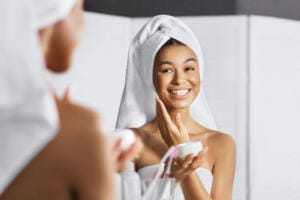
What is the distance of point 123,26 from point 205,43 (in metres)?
0.34

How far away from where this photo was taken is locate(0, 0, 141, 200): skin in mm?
705

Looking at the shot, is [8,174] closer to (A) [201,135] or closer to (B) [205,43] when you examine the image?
(A) [201,135]

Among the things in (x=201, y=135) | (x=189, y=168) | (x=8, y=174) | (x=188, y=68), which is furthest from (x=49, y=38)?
(x=201, y=135)

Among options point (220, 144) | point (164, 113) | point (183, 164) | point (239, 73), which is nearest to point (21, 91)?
point (183, 164)

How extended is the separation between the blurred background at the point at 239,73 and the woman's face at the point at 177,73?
30.7 inches

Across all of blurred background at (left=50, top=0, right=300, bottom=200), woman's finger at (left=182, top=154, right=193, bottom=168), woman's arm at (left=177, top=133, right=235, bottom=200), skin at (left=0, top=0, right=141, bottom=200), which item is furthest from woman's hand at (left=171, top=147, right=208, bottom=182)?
blurred background at (left=50, top=0, right=300, bottom=200)

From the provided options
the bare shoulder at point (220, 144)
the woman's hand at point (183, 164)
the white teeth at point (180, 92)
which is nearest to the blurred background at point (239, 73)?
the bare shoulder at point (220, 144)

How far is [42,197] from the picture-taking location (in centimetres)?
72

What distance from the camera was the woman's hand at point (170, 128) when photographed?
2154 millimetres

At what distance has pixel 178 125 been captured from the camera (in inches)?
87.5

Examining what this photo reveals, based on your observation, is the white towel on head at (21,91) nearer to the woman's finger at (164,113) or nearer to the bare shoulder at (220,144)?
the woman's finger at (164,113)

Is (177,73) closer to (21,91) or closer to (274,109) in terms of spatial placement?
(274,109)

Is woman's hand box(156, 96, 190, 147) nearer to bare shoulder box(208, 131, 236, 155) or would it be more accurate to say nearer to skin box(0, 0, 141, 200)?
bare shoulder box(208, 131, 236, 155)

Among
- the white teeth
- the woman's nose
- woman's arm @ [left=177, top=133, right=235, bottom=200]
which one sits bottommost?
woman's arm @ [left=177, top=133, right=235, bottom=200]
